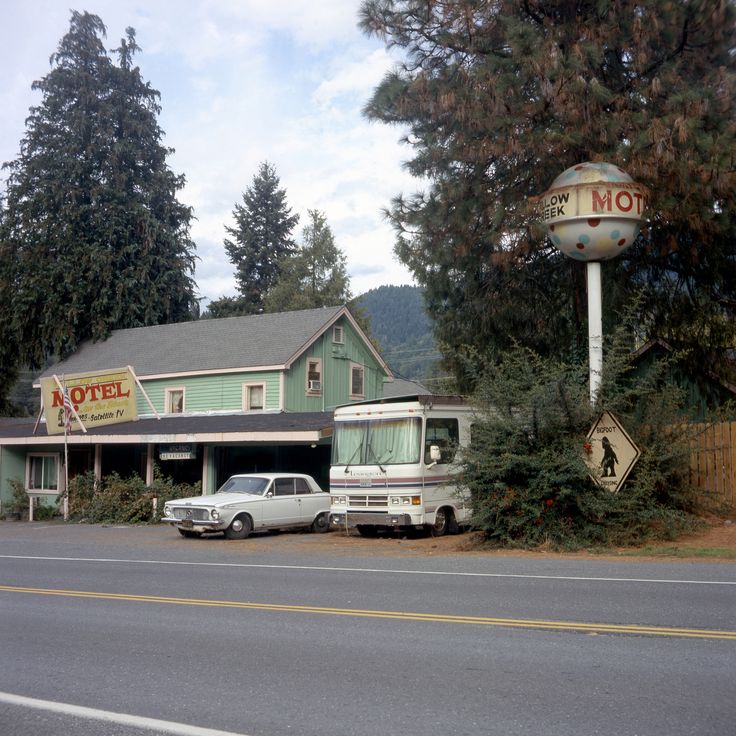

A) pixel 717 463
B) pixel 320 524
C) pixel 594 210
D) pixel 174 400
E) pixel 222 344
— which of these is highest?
pixel 594 210

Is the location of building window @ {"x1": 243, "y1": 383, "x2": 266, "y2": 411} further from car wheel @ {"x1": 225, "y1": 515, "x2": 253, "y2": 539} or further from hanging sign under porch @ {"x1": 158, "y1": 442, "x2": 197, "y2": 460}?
car wheel @ {"x1": 225, "y1": 515, "x2": 253, "y2": 539}

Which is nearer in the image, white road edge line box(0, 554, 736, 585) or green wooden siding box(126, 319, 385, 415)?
white road edge line box(0, 554, 736, 585)

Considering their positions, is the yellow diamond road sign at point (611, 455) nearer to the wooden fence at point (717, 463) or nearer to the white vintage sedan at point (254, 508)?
the wooden fence at point (717, 463)

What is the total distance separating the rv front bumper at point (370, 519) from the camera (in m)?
19.2

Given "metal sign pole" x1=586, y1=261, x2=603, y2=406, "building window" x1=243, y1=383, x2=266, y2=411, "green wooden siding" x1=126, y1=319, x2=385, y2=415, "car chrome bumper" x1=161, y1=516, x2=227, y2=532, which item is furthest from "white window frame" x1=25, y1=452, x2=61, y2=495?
"metal sign pole" x1=586, y1=261, x2=603, y2=406

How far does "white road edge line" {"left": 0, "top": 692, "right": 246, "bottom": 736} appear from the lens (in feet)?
19.0

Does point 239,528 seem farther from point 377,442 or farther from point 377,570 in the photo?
point 377,570

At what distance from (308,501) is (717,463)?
32.0 feet

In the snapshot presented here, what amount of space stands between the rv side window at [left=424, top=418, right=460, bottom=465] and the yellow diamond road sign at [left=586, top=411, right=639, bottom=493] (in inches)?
122

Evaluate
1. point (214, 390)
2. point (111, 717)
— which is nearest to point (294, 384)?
point (214, 390)

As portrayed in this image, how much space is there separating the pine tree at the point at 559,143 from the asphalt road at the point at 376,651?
354 inches

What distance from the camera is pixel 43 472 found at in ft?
118

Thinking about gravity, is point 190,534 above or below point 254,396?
below

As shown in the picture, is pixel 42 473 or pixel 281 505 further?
pixel 42 473
